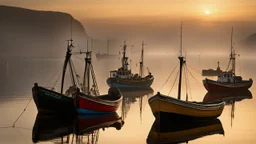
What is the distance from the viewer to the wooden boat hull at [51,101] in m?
35.8

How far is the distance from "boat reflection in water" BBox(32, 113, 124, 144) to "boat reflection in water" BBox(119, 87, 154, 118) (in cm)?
371

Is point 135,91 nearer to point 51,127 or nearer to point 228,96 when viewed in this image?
point 228,96

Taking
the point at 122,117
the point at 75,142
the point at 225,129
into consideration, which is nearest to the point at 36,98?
the point at 122,117

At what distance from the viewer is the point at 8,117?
36594 millimetres

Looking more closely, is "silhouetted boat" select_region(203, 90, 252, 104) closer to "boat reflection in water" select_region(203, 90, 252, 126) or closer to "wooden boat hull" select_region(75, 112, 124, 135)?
"boat reflection in water" select_region(203, 90, 252, 126)

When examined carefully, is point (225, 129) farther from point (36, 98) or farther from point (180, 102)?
point (36, 98)

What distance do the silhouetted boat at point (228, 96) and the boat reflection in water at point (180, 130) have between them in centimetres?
1980

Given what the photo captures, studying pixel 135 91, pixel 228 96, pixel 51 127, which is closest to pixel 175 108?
pixel 51 127

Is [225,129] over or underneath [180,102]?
underneath

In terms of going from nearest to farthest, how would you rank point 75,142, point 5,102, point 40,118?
point 75,142
point 40,118
point 5,102

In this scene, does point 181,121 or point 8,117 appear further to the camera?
point 8,117

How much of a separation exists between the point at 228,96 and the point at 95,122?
2786 centimetres

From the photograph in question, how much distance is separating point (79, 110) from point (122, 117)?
152 inches

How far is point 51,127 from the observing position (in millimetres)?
32281
